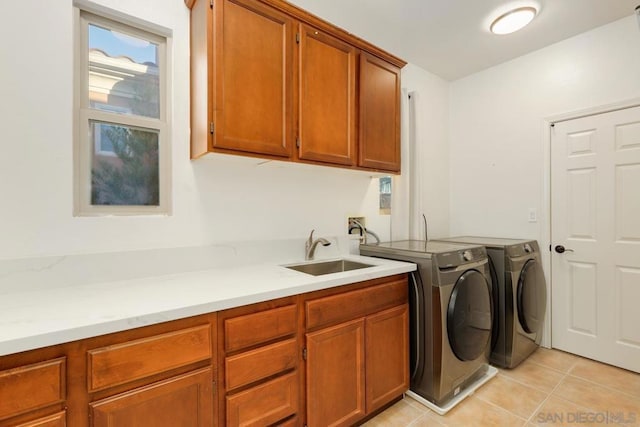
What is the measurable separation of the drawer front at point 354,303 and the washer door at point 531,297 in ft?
3.55

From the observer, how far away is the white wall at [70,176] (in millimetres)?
1295

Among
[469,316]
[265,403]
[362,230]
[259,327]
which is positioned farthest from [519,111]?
[265,403]

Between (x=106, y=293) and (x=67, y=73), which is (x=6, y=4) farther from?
(x=106, y=293)

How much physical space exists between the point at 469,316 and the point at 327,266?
0.96 m

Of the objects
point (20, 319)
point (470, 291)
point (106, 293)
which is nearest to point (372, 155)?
point (470, 291)

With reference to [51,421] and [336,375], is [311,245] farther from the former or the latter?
[51,421]

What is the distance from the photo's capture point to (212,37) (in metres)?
1.46

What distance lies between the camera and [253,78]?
157 cm

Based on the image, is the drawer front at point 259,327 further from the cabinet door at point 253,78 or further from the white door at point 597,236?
the white door at point 597,236

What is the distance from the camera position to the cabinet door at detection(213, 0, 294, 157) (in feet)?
4.85

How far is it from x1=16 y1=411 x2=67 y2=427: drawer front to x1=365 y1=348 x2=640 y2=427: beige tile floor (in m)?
1.44

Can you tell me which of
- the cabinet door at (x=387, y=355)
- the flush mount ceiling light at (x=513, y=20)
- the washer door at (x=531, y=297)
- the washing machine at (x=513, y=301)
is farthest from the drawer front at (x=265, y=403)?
the flush mount ceiling light at (x=513, y=20)

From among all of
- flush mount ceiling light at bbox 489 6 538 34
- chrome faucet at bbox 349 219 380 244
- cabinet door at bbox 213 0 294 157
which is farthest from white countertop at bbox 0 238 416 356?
flush mount ceiling light at bbox 489 6 538 34

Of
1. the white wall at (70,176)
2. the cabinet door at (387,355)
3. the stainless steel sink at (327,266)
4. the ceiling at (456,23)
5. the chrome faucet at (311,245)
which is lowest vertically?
the cabinet door at (387,355)
